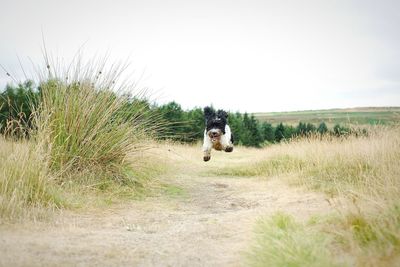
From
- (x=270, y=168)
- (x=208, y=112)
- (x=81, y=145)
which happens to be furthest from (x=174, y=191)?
(x=208, y=112)

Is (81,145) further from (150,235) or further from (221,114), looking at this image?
(221,114)

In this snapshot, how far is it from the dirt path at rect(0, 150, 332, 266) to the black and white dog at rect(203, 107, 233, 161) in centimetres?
363

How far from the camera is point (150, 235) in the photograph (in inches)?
158

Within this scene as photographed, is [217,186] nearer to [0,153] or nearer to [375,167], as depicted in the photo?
[375,167]

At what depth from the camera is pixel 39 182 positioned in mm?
4613

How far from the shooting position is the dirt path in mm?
3127

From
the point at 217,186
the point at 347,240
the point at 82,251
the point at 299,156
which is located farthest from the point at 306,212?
the point at 299,156

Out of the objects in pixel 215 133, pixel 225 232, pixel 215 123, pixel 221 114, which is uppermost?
pixel 221 114

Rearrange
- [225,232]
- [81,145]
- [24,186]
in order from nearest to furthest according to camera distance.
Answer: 1. [225,232]
2. [24,186]
3. [81,145]

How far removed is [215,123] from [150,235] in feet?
21.6

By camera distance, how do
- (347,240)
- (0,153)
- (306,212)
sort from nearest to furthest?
1. (347,240)
2. (306,212)
3. (0,153)

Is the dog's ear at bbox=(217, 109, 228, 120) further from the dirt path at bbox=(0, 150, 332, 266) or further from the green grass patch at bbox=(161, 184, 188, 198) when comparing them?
the dirt path at bbox=(0, 150, 332, 266)

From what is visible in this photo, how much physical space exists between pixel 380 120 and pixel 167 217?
251 inches

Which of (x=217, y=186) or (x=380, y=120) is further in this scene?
(x=380, y=120)
